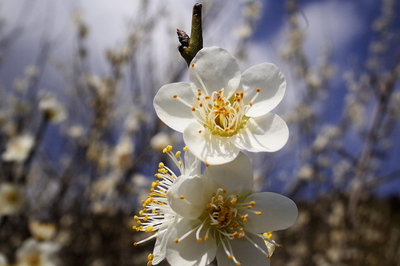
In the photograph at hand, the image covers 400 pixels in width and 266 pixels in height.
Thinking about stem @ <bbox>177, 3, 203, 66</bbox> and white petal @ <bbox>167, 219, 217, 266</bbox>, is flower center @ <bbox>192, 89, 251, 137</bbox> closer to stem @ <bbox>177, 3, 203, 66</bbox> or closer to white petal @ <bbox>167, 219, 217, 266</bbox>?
stem @ <bbox>177, 3, 203, 66</bbox>

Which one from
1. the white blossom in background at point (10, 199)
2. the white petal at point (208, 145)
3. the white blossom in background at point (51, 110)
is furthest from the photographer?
the white blossom in background at point (51, 110)

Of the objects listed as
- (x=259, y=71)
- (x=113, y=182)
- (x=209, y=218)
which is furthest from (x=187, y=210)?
(x=113, y=182)

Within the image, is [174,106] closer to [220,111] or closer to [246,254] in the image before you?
[220,111]

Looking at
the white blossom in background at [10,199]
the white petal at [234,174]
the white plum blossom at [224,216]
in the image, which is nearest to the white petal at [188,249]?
the white plum blossom at [224,216]

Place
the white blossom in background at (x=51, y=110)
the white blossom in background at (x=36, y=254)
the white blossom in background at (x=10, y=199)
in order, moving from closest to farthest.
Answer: the white blossom in background at (x=36, y=254) → the white blossom in background at (x=10, y=199) → the white blossom in background at (x=51, y=110)

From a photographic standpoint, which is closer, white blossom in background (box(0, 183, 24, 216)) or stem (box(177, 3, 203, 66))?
stem (box(177, 3, 203, 66))

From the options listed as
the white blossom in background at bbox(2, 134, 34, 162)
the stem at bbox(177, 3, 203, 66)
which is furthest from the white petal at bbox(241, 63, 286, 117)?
the white blossom in background at bbox(2, 134, 34, 162)

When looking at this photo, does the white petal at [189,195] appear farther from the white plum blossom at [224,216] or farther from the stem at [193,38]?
the stem at [193,38]

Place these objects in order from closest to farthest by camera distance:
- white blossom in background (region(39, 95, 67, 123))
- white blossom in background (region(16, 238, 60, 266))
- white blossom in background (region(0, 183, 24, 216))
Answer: white blossom in background (region(16, 238, 60, 266)), white blossom in background (region(0, 183, 24, 216)), white blossom in background (region(39, 95, 67, 123))
